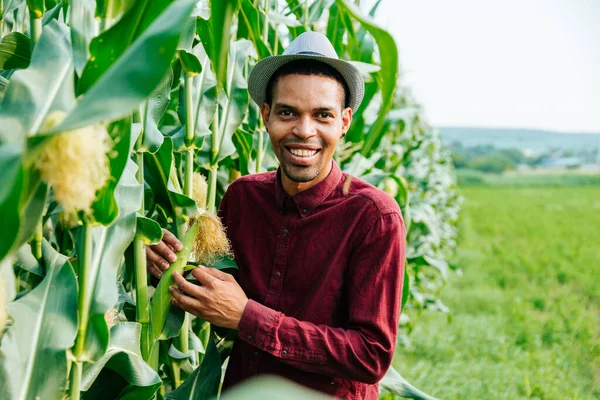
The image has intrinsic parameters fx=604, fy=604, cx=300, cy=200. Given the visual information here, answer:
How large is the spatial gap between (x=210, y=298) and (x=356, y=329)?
0.36 meters

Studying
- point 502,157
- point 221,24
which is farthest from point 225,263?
point 502,157

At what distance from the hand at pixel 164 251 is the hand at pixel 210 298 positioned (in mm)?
84

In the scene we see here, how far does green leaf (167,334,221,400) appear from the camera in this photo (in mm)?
1586

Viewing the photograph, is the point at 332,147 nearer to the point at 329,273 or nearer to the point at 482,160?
the point at 329,273

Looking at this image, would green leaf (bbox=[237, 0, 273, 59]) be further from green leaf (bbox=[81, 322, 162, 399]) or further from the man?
green leaf (bbox=[81, 322, 162, 399])

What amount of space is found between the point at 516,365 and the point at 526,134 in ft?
242

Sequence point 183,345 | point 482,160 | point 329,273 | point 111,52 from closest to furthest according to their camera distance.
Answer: point 111,52, point 329,273, point 183,345, point 482,160

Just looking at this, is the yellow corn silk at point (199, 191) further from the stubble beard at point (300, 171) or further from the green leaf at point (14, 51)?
the green leaf at point (14, 51)

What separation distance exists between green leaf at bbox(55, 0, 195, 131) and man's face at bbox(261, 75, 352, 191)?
0.80 metres

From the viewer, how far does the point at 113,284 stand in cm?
110

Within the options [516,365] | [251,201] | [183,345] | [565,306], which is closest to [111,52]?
[251,201]

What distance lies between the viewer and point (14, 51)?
4.17 ft

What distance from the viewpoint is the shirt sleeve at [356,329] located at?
1438mm

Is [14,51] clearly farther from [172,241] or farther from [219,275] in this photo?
[219,275]
